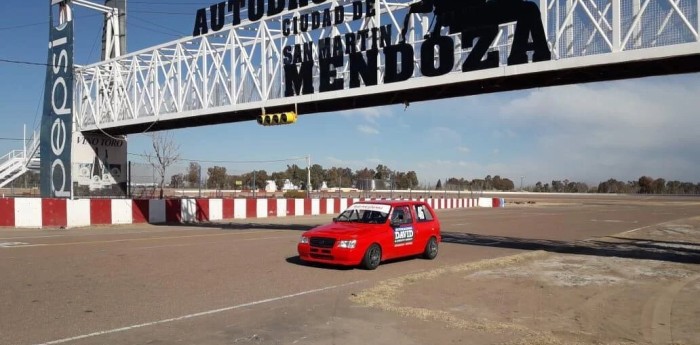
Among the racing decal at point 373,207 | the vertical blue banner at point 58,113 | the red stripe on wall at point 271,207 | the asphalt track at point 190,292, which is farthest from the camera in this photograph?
the red stripe on wall at point 271,207

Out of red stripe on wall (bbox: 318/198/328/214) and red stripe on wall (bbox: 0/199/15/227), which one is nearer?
red stripe on wall (bbox: 0/199/15/227)

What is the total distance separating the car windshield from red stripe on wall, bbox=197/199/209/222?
686 inches

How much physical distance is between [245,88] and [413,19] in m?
8.02

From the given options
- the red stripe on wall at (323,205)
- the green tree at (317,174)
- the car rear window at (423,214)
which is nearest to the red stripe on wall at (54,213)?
the car rear window at (423,214)

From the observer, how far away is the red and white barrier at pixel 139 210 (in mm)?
22828

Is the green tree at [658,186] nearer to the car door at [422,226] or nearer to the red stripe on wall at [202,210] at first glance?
the red stripe on wall at [202,210]

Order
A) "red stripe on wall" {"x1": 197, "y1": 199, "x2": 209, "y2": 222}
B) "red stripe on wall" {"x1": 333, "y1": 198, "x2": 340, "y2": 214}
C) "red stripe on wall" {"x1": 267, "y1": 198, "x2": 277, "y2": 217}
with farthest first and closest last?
"red stripe on wall" {"x1": 333, "y1": 198, "x2": 340, "y2": 214} → "red stripe on wall" {"x1": 267, "y1": 198, "x2": 277, "y2": 217} → "red stripe on wall" {"x1": 197, "y1": 199, "x2": 209, "y2": 222}

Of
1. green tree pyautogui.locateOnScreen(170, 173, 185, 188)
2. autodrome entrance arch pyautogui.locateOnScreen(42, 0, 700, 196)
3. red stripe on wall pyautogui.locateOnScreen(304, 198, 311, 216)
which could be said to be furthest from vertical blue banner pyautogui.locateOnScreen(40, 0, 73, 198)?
red stripe on wall pyautogui.locateOnScreen(304, 198, 311, 216)

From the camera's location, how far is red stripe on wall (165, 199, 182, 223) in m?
28.5

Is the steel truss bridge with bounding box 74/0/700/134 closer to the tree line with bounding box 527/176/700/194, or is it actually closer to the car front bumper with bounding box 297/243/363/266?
the car front bumper with bounding box 297/243/363/266

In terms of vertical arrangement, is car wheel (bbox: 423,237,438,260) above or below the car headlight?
below

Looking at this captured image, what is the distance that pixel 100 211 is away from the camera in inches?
989

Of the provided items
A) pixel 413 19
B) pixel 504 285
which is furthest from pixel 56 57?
→ pixel 504 285

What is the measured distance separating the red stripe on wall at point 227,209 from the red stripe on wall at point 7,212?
10653mm
